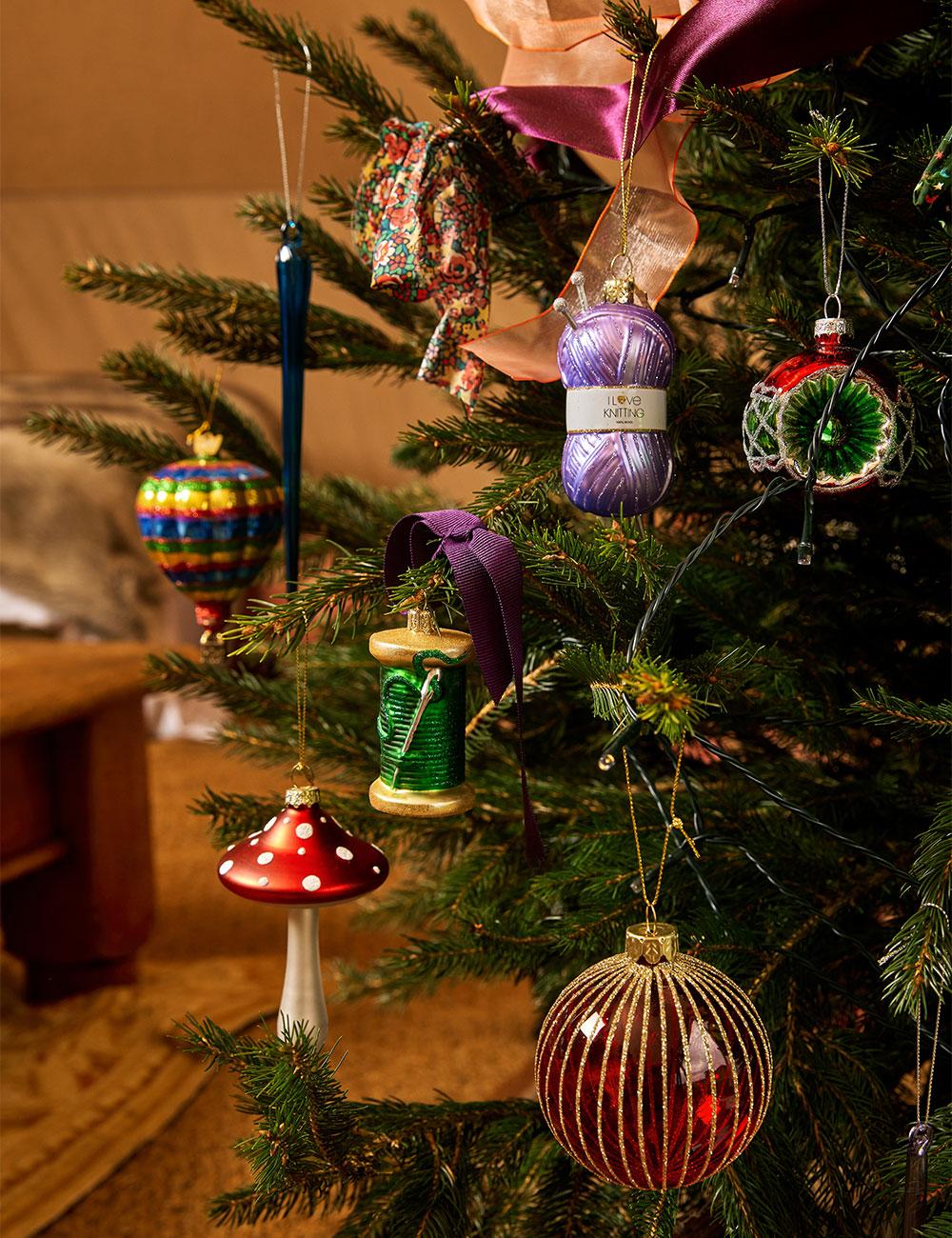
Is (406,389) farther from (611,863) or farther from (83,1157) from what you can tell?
(611,863)

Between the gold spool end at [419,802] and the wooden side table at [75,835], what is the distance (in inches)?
36.2

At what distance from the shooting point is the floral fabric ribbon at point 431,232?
56 cm

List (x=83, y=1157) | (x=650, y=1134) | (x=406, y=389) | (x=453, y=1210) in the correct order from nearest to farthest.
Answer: (x=650, y=1134), (x=453, y=1210), (x=83, y=1157), (x=406, y=389)

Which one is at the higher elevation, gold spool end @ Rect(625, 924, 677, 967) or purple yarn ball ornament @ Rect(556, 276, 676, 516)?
purple yarn ball ornament @ Rect(556, 276, 676, 516)

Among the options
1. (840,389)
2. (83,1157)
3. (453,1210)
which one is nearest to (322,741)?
(453,1210)

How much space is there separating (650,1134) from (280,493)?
1.51 feet

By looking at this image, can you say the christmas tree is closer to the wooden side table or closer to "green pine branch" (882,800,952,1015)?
"green pine branch" (882,800,952,1015)

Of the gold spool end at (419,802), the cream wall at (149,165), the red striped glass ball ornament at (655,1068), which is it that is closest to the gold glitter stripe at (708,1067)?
the red striped glass ball ornament at (655,1068)

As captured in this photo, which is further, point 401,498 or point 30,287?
point 30,287

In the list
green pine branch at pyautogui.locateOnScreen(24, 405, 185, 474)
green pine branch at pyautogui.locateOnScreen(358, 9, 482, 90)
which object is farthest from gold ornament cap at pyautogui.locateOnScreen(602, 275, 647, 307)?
green pine branch at pyautogui.locateOnScreen(24, 405, 185, 474)

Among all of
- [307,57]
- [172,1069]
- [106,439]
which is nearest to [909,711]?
[307,57]

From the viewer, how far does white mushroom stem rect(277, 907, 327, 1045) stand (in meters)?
0.56

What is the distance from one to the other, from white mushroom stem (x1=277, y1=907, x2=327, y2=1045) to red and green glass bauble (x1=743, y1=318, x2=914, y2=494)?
303 mm

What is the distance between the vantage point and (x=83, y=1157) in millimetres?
1097
